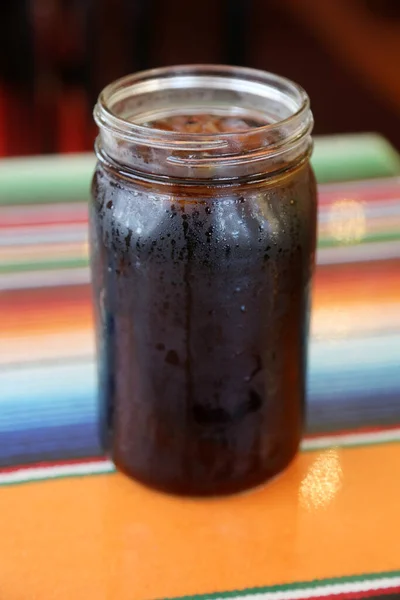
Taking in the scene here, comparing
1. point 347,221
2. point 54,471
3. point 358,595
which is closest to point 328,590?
point 358,595

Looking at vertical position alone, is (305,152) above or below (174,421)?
above

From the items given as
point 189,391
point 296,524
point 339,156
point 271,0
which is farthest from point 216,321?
point 271,0

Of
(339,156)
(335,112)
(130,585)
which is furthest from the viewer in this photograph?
(335,112)

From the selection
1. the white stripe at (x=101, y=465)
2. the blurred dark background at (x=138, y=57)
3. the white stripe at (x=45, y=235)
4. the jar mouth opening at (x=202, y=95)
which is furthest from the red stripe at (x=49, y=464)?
the blurred dark background at (x=138, y=57)

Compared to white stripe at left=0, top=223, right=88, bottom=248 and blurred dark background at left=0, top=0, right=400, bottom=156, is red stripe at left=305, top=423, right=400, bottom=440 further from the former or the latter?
blurred dark background at left=0, top=0, right=400, bottom=156

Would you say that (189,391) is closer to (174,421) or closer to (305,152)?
(174,421)

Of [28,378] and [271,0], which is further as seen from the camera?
[271,0]
